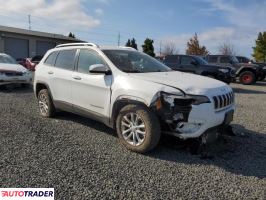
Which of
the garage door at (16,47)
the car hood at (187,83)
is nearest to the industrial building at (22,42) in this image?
the garage door at (16,47)

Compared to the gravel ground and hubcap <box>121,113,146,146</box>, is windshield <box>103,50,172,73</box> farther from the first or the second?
the gravel ground

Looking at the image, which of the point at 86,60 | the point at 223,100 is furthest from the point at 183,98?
the point at 86,60

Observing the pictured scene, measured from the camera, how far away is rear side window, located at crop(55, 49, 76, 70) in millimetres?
6414

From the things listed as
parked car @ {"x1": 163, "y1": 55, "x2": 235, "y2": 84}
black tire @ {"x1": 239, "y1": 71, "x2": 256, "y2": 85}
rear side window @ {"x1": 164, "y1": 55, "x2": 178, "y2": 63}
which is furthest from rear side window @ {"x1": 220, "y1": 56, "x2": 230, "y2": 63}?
rear side window @ {"x1": 164, "y1": 55, "x2": 178, "y2": 63}

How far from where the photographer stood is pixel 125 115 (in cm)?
511

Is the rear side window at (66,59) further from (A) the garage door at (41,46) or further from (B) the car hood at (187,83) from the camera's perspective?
(A) the garage door at (41,46)

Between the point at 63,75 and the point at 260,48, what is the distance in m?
50.7

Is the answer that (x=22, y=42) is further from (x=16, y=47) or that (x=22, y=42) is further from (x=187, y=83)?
(x=187, y=83)

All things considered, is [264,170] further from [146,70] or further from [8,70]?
[8,70]

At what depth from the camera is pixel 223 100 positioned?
500 cm

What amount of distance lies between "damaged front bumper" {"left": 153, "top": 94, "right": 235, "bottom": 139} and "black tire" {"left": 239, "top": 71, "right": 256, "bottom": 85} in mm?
15241

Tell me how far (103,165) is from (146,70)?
208 cm

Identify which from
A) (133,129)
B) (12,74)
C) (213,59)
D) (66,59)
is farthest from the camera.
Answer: (213,59)

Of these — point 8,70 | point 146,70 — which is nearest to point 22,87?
point 8,70
